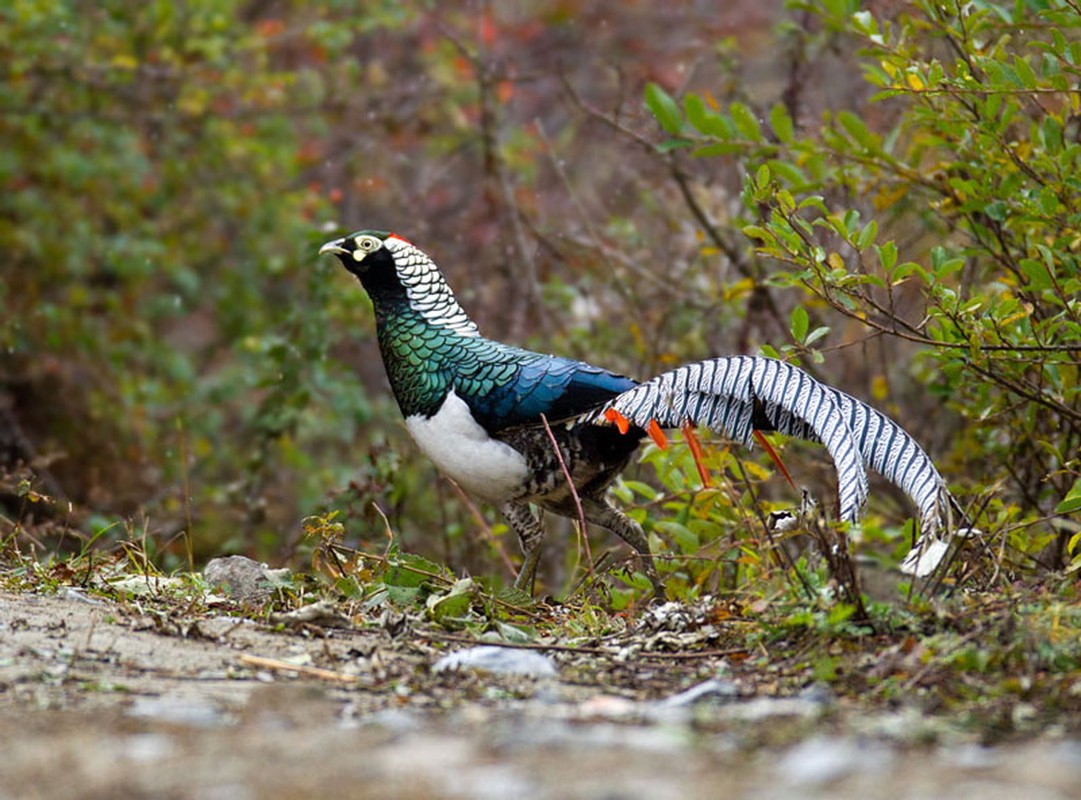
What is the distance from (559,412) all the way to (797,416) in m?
0.77

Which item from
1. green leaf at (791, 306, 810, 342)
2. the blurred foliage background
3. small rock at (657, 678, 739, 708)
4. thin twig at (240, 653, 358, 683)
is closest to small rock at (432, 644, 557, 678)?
thin twig at (240, 653, 358, 683)

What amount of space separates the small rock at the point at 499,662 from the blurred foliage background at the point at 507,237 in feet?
2.11

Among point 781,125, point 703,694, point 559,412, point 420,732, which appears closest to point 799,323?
point 559,412

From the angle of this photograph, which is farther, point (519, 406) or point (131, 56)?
point (131, 56)

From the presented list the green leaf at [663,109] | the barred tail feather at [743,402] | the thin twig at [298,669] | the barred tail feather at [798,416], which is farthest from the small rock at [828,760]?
the green leaf at [663,109]

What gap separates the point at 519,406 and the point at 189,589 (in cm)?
115

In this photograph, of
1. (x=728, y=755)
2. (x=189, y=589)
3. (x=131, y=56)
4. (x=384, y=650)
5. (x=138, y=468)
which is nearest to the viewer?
(x=728, y=755)

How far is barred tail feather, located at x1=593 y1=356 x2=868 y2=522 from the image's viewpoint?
4.32m

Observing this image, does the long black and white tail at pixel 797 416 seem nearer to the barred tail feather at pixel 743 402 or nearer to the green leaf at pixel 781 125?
the barred tail feather at pixel 743 402

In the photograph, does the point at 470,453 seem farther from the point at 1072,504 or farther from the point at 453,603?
the point at 1072,504

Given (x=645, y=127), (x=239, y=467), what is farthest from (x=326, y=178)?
(x=645, y=127)

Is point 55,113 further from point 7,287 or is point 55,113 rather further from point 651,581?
point 651,581

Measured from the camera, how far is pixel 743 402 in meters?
4.52

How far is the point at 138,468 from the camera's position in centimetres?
932
